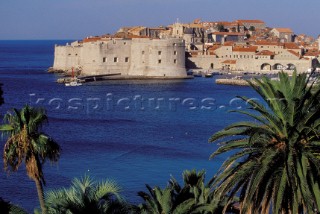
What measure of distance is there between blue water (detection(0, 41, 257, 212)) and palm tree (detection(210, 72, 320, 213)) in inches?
270

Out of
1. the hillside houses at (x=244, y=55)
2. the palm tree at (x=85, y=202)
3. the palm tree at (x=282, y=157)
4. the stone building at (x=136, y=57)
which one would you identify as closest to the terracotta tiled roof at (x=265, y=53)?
the hillside houses at (x=244, y=55)

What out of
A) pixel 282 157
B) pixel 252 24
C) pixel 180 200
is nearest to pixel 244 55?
pixel 252 24

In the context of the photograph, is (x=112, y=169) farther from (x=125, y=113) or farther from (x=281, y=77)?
(x=125, y=113)

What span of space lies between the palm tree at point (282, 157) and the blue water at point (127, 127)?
686 cm

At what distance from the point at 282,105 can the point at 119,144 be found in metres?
14.3

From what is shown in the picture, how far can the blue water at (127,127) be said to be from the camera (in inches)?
543

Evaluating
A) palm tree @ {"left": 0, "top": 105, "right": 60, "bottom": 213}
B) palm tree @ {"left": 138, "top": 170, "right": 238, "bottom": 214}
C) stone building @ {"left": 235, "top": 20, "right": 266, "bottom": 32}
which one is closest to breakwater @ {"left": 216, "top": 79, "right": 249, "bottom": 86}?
stone building @ {"left": 235, "top": 20, "right": 266, "bottom": 32}

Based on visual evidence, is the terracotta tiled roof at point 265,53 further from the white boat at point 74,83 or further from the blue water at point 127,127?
the white boat at point 74,83

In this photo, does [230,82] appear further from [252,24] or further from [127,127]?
[252,24]

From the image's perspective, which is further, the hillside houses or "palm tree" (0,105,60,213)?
the hillside houses

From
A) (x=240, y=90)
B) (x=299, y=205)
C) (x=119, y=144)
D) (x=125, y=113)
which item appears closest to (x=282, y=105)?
(x=299, y=205)

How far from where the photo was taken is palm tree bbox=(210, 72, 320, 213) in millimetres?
4594

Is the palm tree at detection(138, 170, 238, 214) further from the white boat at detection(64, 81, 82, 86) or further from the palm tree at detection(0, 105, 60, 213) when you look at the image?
the white boat at detection(64, 81, 82, 86)

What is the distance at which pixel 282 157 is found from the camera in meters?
4.74
